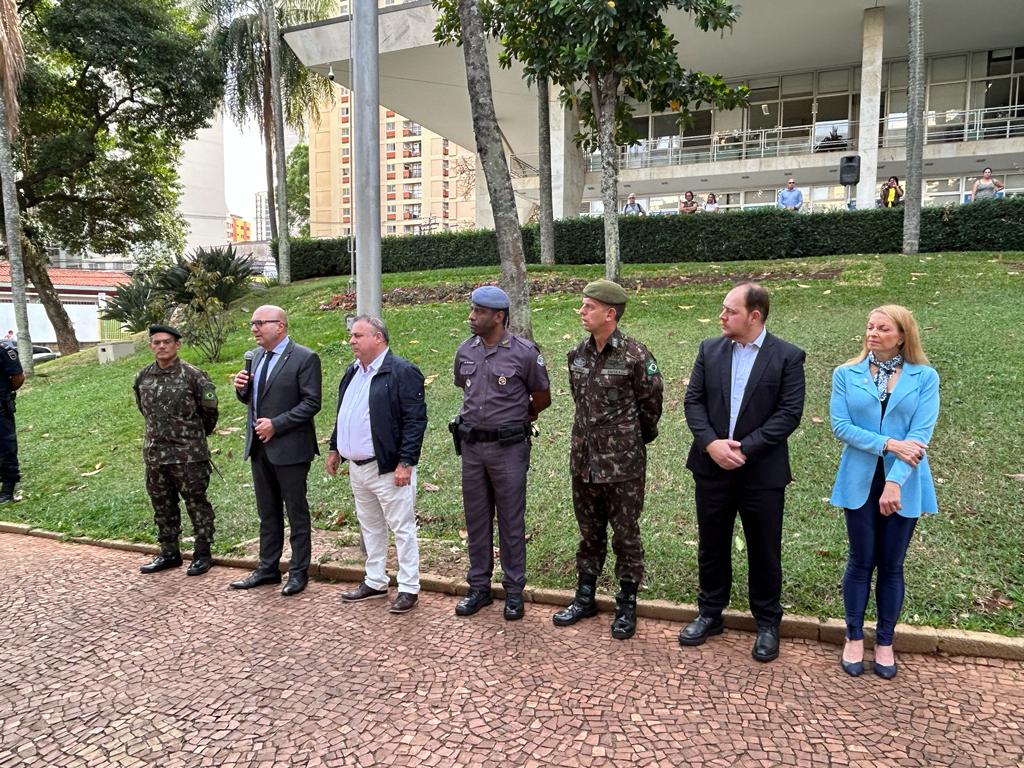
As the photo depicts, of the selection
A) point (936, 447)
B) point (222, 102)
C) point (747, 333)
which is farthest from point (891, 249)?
point (222, 102)

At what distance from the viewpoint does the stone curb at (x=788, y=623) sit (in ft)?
11.8

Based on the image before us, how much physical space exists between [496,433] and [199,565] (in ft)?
8.94

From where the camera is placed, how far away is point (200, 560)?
210 inches

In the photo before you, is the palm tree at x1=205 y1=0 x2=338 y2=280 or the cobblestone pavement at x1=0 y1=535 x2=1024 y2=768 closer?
the cobblestone pavement at x1=0 y1=535 x2=1024 y2=768

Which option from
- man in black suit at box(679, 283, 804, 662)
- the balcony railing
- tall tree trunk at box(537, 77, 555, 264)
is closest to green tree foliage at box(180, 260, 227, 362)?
tall tree trunk at box(537, 77, 555, 264)

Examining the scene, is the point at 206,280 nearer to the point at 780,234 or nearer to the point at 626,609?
the point at 626,609

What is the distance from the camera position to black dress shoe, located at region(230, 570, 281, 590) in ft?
16.2

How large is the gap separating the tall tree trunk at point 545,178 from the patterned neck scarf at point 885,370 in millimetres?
13010

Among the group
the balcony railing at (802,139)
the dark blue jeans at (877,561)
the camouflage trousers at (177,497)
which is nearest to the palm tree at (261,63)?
the balcony railing at (802,139)

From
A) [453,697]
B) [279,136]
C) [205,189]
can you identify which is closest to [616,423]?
[453,697]

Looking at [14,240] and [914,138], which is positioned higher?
[914,138]

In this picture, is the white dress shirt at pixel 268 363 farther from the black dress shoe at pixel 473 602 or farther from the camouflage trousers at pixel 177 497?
the black dress shoe at pixel 473 602

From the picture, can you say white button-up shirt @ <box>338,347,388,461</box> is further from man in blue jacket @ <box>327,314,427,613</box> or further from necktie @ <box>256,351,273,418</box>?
necktie @ <box>256,351,273,418</box>

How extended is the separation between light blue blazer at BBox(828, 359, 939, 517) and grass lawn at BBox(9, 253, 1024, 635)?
0.87 meters
